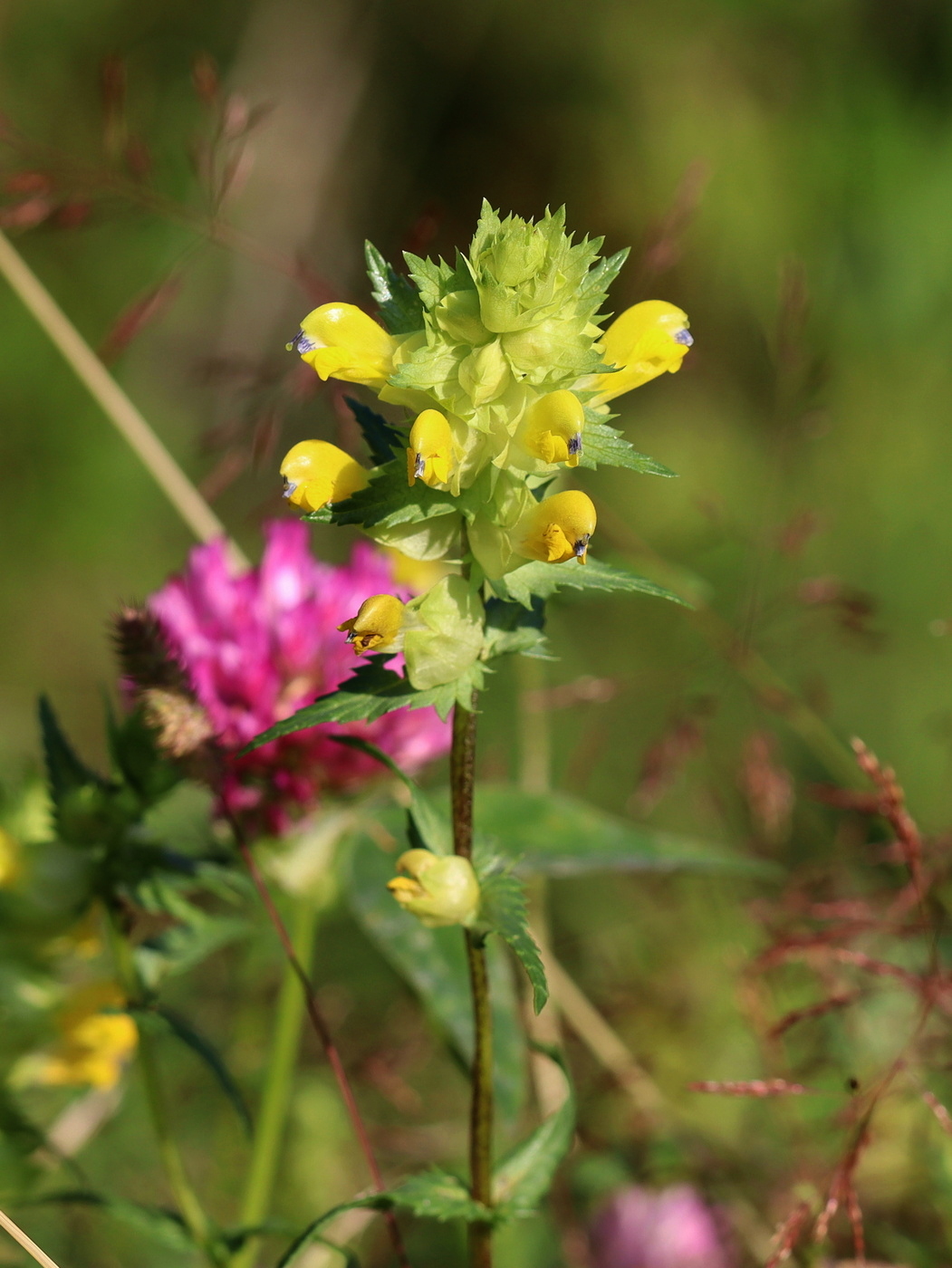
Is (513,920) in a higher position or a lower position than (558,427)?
lower

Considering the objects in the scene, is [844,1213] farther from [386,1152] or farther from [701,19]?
[701,19]

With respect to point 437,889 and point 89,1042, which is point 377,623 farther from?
point 89,1042

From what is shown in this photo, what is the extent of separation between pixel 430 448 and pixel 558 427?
70 millimetres

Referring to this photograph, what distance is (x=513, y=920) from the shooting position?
583mm

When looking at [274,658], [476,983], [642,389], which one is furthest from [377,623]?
[642,389]

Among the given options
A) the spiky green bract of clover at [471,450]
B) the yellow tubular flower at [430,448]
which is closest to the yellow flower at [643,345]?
the spiky green bract of clover at [471,450]

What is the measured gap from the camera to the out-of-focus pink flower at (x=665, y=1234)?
121 centimetres

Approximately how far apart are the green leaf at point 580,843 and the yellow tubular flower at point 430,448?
0.56 metres

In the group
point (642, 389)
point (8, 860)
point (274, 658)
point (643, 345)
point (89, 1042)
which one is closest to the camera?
point (643, 345)

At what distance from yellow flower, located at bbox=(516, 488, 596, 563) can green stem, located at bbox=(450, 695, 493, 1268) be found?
10cm

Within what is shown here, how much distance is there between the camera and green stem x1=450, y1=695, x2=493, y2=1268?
24.1 inches

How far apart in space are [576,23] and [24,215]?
2402mm

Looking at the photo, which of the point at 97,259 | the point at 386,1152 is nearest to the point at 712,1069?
the point at 386,1152

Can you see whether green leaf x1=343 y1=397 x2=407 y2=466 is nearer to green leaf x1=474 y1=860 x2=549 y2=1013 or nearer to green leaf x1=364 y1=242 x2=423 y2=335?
green leaf x1=364 y1=242 x2=423 y2=335
